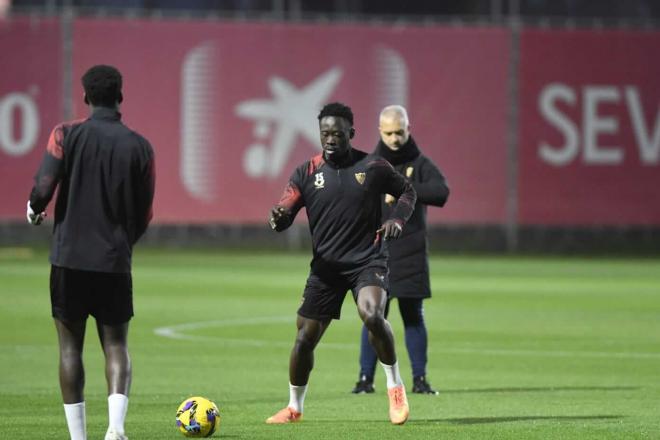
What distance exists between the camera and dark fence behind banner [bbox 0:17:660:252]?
37.8m

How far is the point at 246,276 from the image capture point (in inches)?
1223

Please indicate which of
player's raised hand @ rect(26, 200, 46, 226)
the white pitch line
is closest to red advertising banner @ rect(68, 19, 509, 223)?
the white pitch line

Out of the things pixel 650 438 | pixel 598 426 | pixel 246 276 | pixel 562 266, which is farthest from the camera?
pixel 562 266

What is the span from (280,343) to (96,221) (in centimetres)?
990

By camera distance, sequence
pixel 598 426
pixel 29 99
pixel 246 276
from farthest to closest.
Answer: pixel 29 99, pixel 246 276, pixel 598 426

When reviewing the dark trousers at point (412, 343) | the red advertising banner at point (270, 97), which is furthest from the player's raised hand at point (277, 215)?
the red advertising banner at point (270, 97)

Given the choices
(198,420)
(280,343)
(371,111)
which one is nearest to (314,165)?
(198,420)

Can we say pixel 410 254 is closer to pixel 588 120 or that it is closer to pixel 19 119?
pixel 19 119

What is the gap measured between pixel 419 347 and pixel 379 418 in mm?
2026

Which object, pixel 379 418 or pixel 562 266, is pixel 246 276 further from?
pixel 379 418

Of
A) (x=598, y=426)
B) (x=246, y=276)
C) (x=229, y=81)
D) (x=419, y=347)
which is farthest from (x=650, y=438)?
(x=229, y=81)

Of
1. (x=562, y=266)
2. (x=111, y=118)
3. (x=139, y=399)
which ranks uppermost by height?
(x=111, y=118)

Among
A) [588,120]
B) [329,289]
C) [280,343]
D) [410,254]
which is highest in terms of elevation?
[329,289]

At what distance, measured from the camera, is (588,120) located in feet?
128
